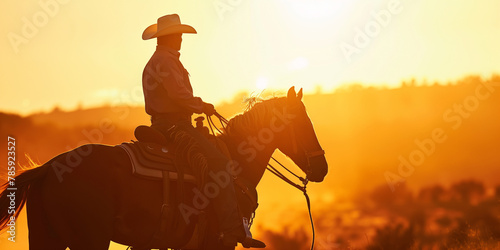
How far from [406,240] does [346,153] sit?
43852 mm

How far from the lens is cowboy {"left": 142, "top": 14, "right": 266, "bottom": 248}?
8.54m

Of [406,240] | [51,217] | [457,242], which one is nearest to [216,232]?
[51,217]

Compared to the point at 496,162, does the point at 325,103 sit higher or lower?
higher

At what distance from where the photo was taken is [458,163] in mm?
40719

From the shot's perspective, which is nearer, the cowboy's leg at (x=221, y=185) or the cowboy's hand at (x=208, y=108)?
the cowboy's leg at (x=221, y=185)

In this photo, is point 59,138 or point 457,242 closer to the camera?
point 457,242

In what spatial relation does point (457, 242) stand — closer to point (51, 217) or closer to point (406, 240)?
point (406, 240)

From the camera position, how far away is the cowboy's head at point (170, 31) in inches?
347

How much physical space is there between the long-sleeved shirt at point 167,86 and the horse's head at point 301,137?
1.55 meters

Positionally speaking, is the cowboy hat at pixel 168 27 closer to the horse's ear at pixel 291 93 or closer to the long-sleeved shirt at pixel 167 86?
the long-sleeved shirt at pixel 167 86

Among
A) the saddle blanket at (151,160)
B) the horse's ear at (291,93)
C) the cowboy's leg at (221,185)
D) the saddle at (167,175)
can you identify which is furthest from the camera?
the horse's ear at (291,93)

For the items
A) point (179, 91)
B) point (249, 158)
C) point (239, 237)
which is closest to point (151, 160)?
point (179, 91)

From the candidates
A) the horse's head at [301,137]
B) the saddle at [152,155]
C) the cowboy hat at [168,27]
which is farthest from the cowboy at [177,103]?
the horse's head at [301,137]

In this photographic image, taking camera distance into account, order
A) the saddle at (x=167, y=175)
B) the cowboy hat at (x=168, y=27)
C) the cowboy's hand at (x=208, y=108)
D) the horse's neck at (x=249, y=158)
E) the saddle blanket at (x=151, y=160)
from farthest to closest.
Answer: the horse's neck at (x=249, y=158) < the cowboy's hand at (x=208, y=108) < the cowboy hat at (x=168, y=27) < the saddle at (x=167, y=175) < the saddle blanket at (x=151, y=160)
